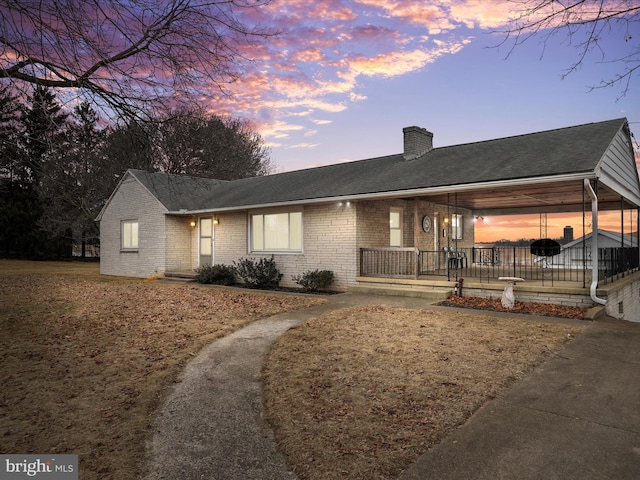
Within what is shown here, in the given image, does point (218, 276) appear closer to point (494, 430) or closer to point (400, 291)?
point (400, 291)

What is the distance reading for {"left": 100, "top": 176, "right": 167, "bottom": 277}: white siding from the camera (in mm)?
18438

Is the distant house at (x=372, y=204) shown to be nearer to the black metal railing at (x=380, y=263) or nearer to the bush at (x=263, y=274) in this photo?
the black metal railing at (x=380, y=263)

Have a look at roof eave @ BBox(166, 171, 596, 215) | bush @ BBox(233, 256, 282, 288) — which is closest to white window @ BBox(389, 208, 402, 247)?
roof eave @ BBox(166, 171, 596, 215)

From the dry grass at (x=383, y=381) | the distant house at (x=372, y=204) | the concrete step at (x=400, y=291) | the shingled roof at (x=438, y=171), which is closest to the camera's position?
the dry grass at (x=383, y=381)

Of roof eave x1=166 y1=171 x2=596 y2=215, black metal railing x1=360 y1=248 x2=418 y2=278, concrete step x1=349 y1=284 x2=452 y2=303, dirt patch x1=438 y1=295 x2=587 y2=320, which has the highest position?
roof eave x1=166 y1=171 x2=596 y2=215

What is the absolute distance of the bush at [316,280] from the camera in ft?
43.2

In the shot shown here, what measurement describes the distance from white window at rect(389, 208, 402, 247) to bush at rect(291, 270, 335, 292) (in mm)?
2671

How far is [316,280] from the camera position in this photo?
13.2m

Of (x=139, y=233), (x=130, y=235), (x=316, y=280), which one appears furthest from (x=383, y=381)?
(x=130, y=235)

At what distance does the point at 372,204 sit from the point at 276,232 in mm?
3794

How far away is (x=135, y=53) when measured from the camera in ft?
16.4

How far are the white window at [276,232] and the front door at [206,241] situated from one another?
2.89m

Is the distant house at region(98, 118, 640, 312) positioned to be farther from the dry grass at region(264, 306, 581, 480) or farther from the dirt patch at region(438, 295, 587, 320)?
the dry grass at region(264, 306, 581, 480)

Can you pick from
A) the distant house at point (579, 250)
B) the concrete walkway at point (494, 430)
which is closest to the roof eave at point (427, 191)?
the concrete walkway at point (494, 430)
